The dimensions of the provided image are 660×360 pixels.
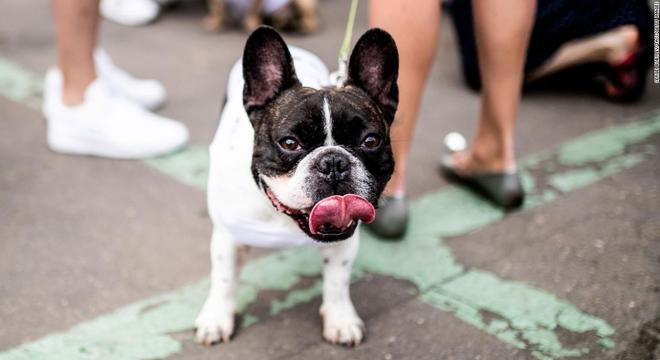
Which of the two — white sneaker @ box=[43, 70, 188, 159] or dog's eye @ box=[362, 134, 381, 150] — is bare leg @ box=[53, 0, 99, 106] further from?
dog's eye @ box=[362, 134, 381, 150]

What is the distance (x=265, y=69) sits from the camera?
236 centimetres

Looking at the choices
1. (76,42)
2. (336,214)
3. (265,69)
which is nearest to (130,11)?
(76,42)

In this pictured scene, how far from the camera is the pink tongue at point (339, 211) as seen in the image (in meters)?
2.11

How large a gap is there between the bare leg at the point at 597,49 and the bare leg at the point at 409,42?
6.46 ft

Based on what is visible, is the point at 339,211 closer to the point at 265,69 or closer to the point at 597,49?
the point at 265,69

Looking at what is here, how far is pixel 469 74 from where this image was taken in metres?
4.93

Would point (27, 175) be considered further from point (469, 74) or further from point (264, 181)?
point (469, 74)

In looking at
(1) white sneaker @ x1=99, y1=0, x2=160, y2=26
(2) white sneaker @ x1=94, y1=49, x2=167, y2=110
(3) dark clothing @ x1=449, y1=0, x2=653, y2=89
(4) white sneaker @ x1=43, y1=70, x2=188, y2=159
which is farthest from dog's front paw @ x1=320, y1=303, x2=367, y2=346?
(1) white sneaker @ x1=99, y1=0, x2=160, y2=26

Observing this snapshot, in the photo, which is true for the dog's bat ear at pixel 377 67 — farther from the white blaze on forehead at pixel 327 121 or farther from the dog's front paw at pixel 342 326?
the dog's front paw at pixel 342 326

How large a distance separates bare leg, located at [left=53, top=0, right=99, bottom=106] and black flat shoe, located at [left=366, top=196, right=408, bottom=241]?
178 centimetres

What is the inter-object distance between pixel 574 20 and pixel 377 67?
2.72m

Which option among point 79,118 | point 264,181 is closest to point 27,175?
point 79,118

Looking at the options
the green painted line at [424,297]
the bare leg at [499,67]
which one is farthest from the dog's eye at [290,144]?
the bare leg at [499,67]

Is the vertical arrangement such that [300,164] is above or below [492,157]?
above
